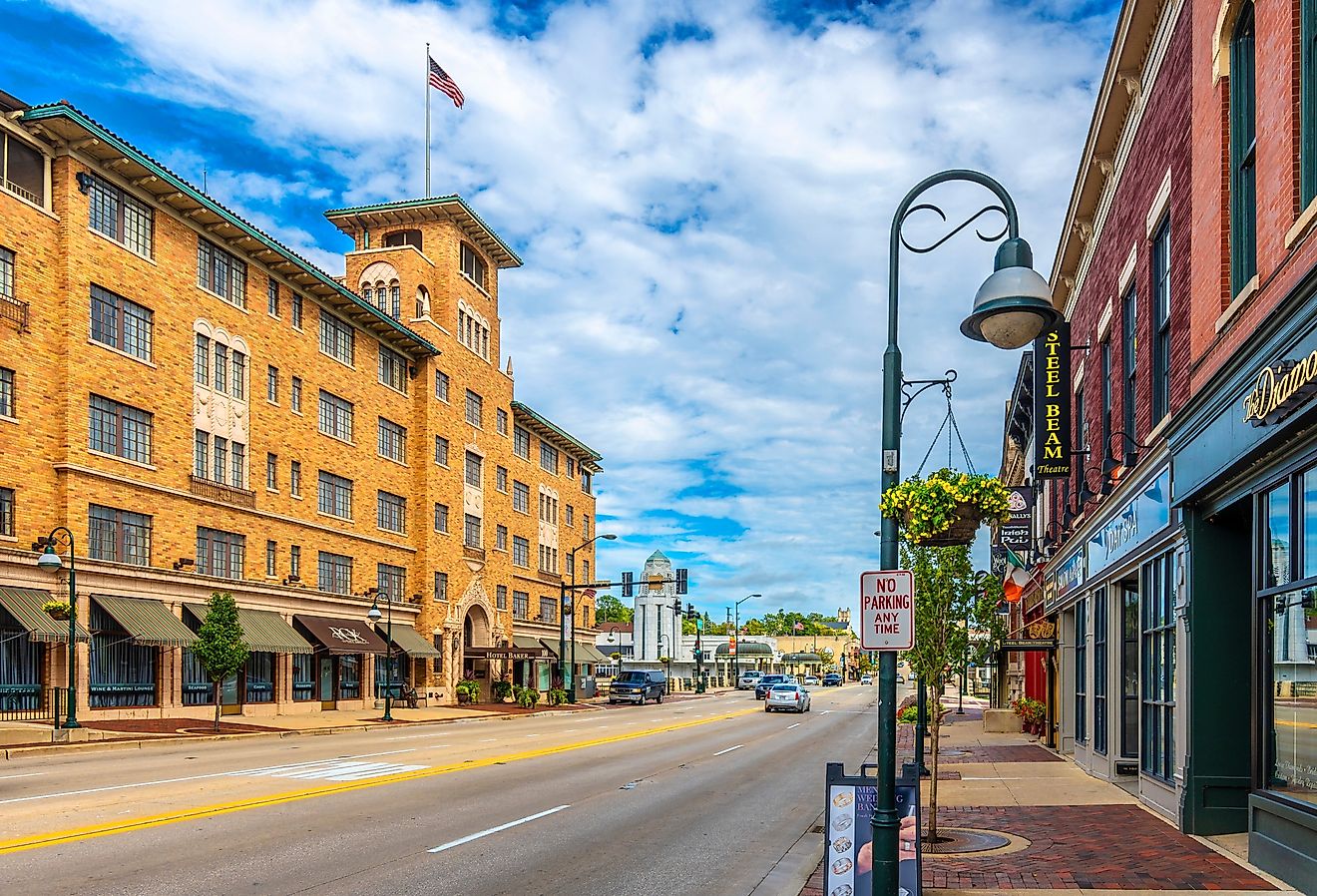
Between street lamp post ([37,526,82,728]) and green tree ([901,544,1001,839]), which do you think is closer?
green tree ([901,544,1001,839])

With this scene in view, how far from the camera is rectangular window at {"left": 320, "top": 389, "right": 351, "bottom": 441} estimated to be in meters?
49.9

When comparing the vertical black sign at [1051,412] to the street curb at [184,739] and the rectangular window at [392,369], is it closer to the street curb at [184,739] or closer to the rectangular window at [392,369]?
the street curb at [184,739]

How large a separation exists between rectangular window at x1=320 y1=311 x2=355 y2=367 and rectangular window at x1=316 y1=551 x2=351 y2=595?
8.36 metres

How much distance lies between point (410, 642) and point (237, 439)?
15.3 metres

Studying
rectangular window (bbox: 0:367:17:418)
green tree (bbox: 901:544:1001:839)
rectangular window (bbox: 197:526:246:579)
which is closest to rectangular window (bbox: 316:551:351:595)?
rectangular window (bbox: 197:526:246:579)

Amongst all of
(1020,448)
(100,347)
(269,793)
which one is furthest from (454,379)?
(269,793)

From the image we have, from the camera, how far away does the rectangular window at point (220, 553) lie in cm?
4081

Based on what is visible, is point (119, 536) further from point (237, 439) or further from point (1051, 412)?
point (1051, 412)

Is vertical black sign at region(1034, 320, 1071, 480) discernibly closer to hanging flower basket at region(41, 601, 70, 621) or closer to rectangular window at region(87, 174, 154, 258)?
hanging flower basket at region(41, 601, 70, 621)

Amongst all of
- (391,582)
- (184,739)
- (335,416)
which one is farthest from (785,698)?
(184,739)

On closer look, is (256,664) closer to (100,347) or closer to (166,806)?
(100,347)

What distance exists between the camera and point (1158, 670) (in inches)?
667

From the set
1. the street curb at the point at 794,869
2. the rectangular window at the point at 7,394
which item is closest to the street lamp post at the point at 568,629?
the rectangular window at the point at 7,394

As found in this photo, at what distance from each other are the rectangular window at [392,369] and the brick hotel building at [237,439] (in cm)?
14
